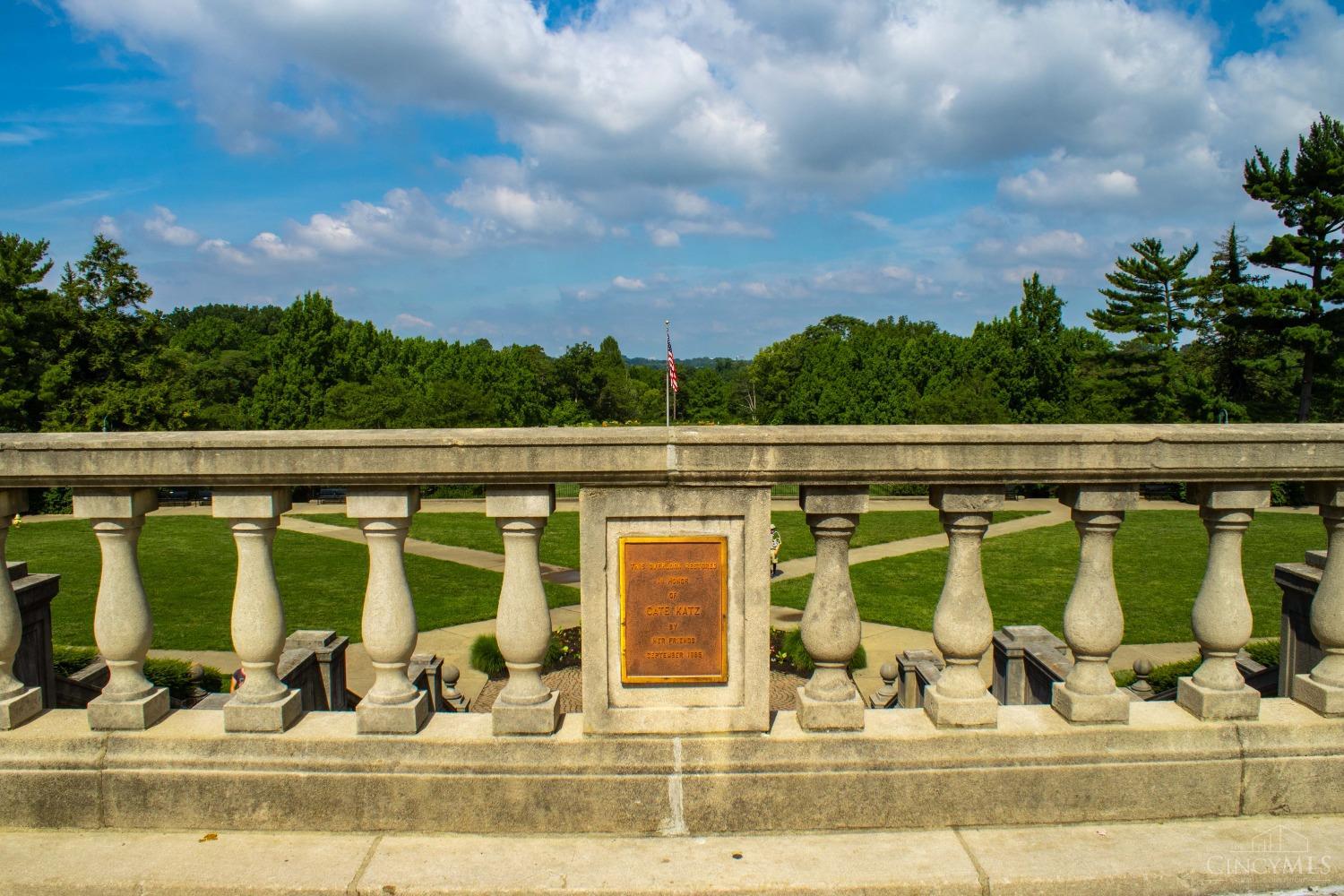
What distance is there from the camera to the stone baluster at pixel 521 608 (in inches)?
119

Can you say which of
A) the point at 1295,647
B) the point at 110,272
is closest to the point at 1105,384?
the point at 1295,647

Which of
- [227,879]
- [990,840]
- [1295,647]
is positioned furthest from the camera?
[1295,647]

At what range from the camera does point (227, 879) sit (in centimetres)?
271

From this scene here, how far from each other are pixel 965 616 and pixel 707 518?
99cm

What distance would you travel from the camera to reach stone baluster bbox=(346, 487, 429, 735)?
3.02 metres

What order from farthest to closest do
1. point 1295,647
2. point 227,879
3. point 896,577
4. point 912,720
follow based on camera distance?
point 896,577 < point 1295,647 < point 912,720 < point 227,879

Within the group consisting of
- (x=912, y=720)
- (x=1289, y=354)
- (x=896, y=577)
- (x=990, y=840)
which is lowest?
(x=896, y=577)

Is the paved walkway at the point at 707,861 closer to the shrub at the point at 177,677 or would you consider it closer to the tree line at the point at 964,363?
the shrub at the point at 177,677

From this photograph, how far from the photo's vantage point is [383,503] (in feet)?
9.93

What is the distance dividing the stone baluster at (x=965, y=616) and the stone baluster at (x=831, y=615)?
0.31 metres

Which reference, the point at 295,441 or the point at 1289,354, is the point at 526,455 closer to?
the point at 295,441

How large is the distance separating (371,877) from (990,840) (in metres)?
2.05

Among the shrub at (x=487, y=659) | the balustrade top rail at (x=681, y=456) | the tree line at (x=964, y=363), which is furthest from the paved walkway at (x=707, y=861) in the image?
the tree line at (x=964, y=363)

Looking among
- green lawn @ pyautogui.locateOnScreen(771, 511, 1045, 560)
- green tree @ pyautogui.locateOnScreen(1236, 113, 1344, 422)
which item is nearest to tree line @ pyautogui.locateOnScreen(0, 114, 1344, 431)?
green tree @ pyautogui.locateOnScreen(1236, 113, 1344, 422)
